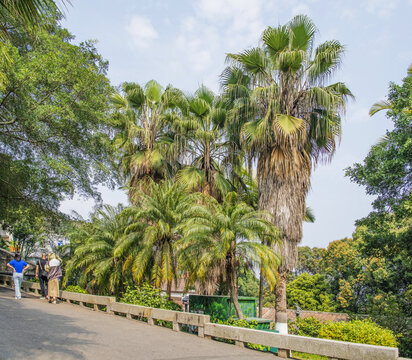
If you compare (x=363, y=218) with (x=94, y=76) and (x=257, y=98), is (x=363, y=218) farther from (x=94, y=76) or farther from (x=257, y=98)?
(x=94, y=76)

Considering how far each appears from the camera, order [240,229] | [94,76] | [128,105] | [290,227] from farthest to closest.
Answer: [128,105] → [94,76] → [290,227] → [240,229]

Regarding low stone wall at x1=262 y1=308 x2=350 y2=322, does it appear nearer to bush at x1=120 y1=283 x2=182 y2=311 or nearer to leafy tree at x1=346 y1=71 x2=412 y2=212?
leafy tree at x1=346 y1=71 x2=412 y2=212

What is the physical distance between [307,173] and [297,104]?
125 inches

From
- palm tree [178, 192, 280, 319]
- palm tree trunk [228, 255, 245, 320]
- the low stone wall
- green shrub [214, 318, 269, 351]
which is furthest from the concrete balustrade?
the low stone wall

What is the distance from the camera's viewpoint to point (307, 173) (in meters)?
17.1

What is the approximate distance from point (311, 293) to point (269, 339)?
3893 centimetres

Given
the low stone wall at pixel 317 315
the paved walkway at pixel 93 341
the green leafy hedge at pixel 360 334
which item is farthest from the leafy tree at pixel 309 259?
the paved walkway at pixel 93 341

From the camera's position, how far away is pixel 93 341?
336 inches

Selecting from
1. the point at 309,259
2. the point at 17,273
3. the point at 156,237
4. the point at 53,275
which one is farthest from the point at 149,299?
the point at 309,259

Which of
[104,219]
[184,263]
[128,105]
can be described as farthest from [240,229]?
[128,105]

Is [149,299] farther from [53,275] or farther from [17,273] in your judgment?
[17,273]

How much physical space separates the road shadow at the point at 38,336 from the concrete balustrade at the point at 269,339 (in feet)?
8.70

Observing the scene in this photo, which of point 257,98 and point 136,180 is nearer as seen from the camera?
point 257,98

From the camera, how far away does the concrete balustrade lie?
24.2 feet
